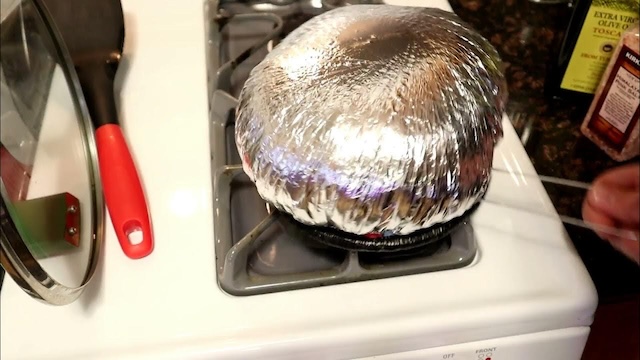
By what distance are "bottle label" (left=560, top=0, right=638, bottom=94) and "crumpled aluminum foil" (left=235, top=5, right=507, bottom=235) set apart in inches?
6.2

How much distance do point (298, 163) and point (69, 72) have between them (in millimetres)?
209

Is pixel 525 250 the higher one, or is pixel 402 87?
pixel 402 87

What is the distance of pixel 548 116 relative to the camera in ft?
1.91

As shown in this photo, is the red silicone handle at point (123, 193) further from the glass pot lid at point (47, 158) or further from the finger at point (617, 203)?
the finger at point (617, 203)

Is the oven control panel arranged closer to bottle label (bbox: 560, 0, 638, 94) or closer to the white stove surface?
the white stove surface

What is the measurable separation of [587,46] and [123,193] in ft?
1.31

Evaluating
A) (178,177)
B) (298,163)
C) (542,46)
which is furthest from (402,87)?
(542,46)

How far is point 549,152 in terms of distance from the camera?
1.80 ft

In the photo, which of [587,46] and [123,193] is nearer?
[123,193]

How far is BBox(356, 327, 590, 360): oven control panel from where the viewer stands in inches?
16.6

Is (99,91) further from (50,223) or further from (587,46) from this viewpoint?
(587,46)

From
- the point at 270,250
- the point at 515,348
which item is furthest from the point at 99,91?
the point at 515,348

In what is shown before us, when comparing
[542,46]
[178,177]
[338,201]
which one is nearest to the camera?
[338,201]

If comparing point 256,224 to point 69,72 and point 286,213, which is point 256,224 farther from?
point 69,72
